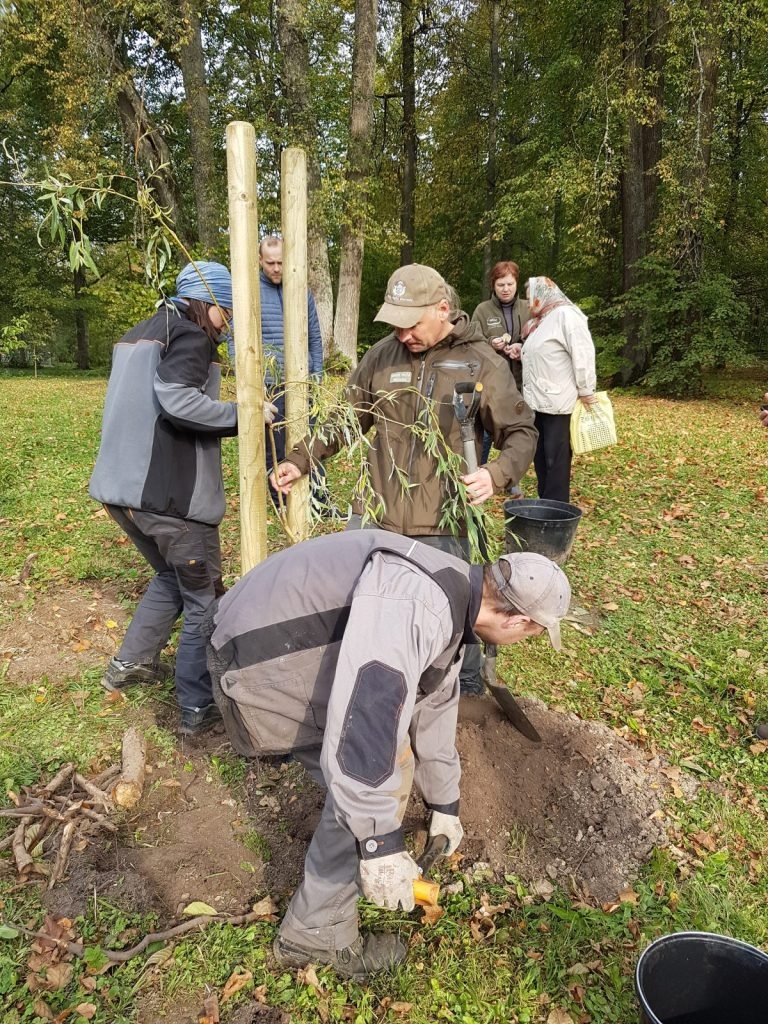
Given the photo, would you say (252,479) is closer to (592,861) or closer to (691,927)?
(592,861)

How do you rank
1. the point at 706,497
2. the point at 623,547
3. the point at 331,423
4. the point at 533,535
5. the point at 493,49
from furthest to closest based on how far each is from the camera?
the point at 493,49 → the point at 706,497 → the point at 623,547 → the point at 533,535 → the point at 331,423

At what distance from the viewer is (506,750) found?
2.97 meters

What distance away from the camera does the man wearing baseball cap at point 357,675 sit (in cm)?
160

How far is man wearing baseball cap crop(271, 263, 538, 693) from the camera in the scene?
274 centimetres

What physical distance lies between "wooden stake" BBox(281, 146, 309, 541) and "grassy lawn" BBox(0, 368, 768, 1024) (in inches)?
21.0

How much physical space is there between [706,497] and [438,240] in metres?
16.4

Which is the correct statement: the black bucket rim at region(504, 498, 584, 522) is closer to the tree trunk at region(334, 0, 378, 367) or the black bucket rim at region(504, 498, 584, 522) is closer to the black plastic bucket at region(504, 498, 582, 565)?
the black plastic bucket at region(504, 498, 582, 565)

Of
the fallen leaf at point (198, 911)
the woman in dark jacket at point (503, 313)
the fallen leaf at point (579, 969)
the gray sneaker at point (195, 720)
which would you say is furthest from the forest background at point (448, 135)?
the fallen leaf at point (579, 969)

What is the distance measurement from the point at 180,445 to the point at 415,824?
1.85 meters

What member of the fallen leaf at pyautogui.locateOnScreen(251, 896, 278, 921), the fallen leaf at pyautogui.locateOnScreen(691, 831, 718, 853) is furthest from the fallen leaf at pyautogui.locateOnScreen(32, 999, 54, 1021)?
the fallen leaf at pyautogui.locateOnScreen(691, 831, 718, 853)

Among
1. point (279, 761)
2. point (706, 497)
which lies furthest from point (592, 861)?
point (706, 497)

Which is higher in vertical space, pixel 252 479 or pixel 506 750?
pixel 252 479

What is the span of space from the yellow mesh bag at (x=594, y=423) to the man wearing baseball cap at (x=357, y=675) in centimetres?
301

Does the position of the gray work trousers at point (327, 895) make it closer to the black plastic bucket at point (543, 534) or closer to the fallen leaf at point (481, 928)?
the fallen leaf at point (481, 928)
